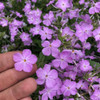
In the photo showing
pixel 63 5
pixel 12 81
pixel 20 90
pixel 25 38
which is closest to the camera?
pixel 20 90

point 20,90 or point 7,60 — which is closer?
point 20,90

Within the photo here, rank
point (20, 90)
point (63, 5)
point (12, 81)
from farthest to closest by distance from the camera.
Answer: point (63, 5) → point (12, 81) → point (20, 90)

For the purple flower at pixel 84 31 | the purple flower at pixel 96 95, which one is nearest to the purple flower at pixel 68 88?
the purple flower at pixel 96 95

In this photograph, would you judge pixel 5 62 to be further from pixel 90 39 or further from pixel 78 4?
pixel 78 4

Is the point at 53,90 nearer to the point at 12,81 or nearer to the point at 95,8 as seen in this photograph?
the point at 12,81

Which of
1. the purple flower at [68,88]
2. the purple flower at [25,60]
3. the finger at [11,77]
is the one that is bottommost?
the purple flower at [68,88]

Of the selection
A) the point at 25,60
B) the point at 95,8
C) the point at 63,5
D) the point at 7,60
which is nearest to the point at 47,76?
the point at 25,60

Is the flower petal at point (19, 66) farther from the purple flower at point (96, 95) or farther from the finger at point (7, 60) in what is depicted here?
the purple flower at point (96, 95)
